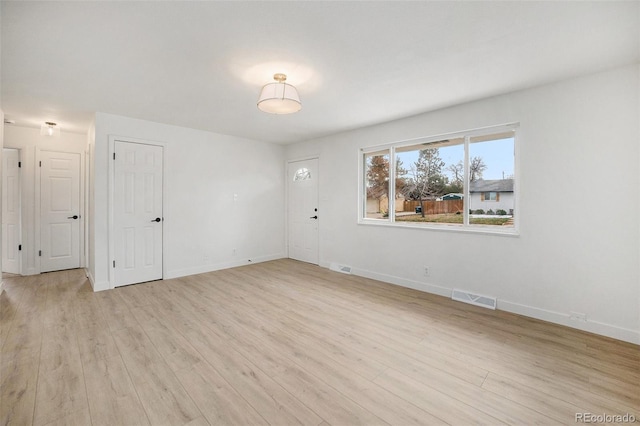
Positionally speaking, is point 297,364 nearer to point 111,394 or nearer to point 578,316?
point 111,394

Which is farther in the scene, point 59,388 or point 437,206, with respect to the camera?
point 437,206

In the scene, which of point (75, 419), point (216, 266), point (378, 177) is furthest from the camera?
point (216, 266)

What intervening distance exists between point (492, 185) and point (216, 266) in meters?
4.75

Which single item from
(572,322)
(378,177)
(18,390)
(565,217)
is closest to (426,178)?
(378,177)

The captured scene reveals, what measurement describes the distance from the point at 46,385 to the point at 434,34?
389 centimetres

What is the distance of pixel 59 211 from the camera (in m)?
5.06

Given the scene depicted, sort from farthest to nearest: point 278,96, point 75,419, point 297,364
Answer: point 278,96
point 297,364
point 75,419

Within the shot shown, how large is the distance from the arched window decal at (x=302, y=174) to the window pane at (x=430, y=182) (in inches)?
81.7

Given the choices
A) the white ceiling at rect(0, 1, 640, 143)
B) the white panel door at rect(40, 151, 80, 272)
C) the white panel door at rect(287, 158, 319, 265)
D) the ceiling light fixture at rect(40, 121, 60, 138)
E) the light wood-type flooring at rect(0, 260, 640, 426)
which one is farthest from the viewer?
the white panel door at rect(287, 158, 319, 265)

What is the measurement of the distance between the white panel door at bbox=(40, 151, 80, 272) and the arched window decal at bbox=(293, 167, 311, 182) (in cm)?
426

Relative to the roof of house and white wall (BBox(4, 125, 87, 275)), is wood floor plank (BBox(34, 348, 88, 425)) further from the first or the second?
the roof of house

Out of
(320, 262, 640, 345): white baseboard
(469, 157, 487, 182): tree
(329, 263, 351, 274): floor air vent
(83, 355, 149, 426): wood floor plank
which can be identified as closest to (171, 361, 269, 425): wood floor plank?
(83, 355, 149, 426): wood floor plank

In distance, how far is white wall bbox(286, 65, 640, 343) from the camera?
257 centimetres

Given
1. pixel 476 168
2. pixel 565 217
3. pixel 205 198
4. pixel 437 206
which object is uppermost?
pixel 476 168
